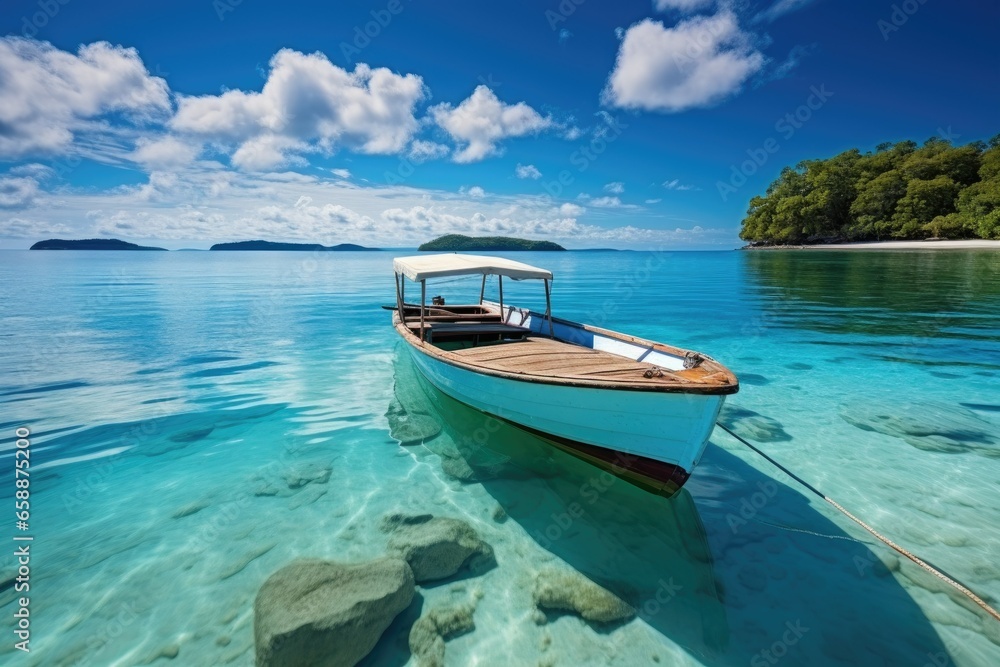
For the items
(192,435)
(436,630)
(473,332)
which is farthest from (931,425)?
(192,435)

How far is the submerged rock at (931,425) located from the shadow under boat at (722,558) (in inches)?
145

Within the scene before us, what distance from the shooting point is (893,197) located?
297 ft

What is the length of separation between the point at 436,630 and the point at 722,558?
380cm

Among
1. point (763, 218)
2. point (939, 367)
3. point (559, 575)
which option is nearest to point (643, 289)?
point (939, 367)

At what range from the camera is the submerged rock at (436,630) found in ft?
14.4

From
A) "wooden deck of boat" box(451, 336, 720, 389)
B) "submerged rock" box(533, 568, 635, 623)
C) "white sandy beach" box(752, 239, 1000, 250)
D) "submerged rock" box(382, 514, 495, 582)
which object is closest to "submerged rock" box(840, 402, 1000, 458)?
"wooden deck of boat" box(451, 336, 720, 389)

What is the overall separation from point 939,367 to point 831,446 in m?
8.18

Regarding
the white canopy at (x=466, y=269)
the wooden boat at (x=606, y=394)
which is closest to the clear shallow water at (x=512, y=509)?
the wooden boat at (x=606, y=394)

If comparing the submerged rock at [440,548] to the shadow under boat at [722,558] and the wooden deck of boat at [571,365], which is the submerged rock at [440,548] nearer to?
the shadow under boat at [722,558]

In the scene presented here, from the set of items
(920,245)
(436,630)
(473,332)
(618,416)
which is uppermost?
(920,245)

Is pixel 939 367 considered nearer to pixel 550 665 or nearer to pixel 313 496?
pixel 550 665

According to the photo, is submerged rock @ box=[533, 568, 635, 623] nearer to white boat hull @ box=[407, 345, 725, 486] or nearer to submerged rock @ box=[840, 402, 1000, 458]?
white boat hull @ box=[407, 345, 725, 486]

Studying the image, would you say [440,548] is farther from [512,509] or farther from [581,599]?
[581,599]

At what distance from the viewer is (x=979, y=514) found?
20.2 feet
